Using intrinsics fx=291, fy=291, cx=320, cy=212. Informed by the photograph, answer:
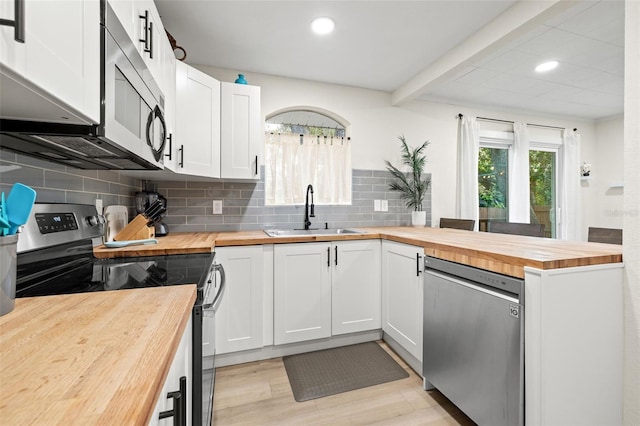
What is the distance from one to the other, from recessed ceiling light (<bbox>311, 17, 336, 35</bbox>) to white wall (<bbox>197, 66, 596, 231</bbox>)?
81 centimetres

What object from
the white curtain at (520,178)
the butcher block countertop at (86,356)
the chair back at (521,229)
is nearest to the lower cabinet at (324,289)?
the chair back at (521,229)

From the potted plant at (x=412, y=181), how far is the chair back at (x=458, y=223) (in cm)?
23

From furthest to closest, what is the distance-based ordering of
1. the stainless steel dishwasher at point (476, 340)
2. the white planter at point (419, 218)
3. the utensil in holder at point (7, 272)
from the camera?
the white planter at point (419, 218) → the stainless steel dishwasher at point (476, 340) → the utensil in holder at point (7, 272)

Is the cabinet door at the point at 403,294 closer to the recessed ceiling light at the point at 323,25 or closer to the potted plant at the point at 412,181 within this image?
the potted plant at the point at 412,181

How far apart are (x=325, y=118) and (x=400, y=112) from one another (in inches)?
34.5

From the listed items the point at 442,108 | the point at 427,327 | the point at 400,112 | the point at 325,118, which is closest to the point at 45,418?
the point at 427,327

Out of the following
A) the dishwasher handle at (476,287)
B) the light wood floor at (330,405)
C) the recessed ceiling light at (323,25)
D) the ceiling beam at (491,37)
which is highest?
the recessed ceiling light at (323,25)

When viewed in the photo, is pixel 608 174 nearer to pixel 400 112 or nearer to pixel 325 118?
pixel 400 112

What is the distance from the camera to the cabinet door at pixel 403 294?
1.90 meters

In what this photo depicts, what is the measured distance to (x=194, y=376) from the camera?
0.98 m

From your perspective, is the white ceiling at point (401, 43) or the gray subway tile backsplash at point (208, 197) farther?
the white ceiling at point (401, 43)

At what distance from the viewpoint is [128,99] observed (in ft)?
3.52

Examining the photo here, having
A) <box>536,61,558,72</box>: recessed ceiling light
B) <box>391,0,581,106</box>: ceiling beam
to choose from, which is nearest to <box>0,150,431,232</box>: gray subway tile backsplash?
<box>391,0,581,106</box>: ceiling beam

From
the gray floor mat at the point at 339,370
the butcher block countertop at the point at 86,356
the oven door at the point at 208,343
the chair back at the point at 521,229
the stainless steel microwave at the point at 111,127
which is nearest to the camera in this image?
the butcher block countertop at the point at 86,356
